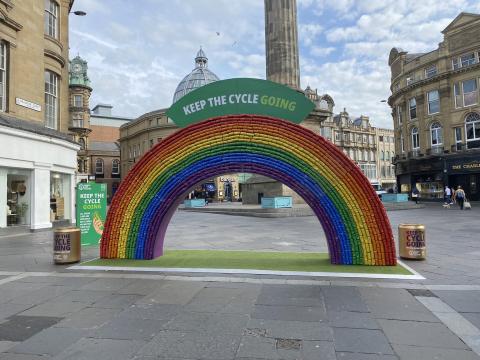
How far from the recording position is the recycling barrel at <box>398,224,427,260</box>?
925 centimetres

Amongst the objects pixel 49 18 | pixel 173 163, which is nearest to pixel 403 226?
pixel 173 163

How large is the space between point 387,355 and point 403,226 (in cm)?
608

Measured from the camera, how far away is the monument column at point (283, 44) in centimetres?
2922

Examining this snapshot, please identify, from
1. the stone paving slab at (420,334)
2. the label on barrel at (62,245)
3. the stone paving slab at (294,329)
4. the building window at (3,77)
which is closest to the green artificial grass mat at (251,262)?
the label on barrel at (62,245)

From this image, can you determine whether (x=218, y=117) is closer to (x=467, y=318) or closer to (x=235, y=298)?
(x=235, y=298)

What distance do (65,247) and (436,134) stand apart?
41100 millimetres

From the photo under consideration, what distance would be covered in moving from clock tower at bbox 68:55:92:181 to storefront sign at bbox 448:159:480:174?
51203mm

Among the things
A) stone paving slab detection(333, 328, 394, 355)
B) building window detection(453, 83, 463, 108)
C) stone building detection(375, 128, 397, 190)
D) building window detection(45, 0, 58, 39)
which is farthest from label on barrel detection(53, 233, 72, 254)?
stone building detection(375, 128, 397, 190)

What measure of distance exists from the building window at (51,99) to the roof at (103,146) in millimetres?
58144

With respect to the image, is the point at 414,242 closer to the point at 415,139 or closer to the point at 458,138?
the point at 458,138

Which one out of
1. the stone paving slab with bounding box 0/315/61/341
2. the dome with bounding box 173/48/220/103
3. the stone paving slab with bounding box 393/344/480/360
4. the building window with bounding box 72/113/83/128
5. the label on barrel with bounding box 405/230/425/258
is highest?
the dome with bounding box 173/48/220/103

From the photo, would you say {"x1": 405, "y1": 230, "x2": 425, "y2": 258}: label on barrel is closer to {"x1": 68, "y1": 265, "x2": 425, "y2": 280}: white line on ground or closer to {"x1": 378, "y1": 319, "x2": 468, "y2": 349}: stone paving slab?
{"x1": 68, "y1": 265, "x2": 425, "y2": 280}: white line on ground

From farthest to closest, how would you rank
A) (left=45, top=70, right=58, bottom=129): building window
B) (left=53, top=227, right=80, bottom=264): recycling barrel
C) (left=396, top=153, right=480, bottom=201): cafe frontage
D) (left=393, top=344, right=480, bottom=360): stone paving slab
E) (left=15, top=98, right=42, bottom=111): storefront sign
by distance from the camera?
(left=396, top=153, right=480, bottom=201): cafe frontage → (left=45, top=70, right=58, bottom=129): building window → (left=15, top=98, right=42, bottom=111): storefront sign → (left=53, top=227, right=80, bottom=264): recycling barrel → (left=393, top=344, right=480, bottom=360): stone paving slab

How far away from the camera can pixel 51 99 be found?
68.8 feet
